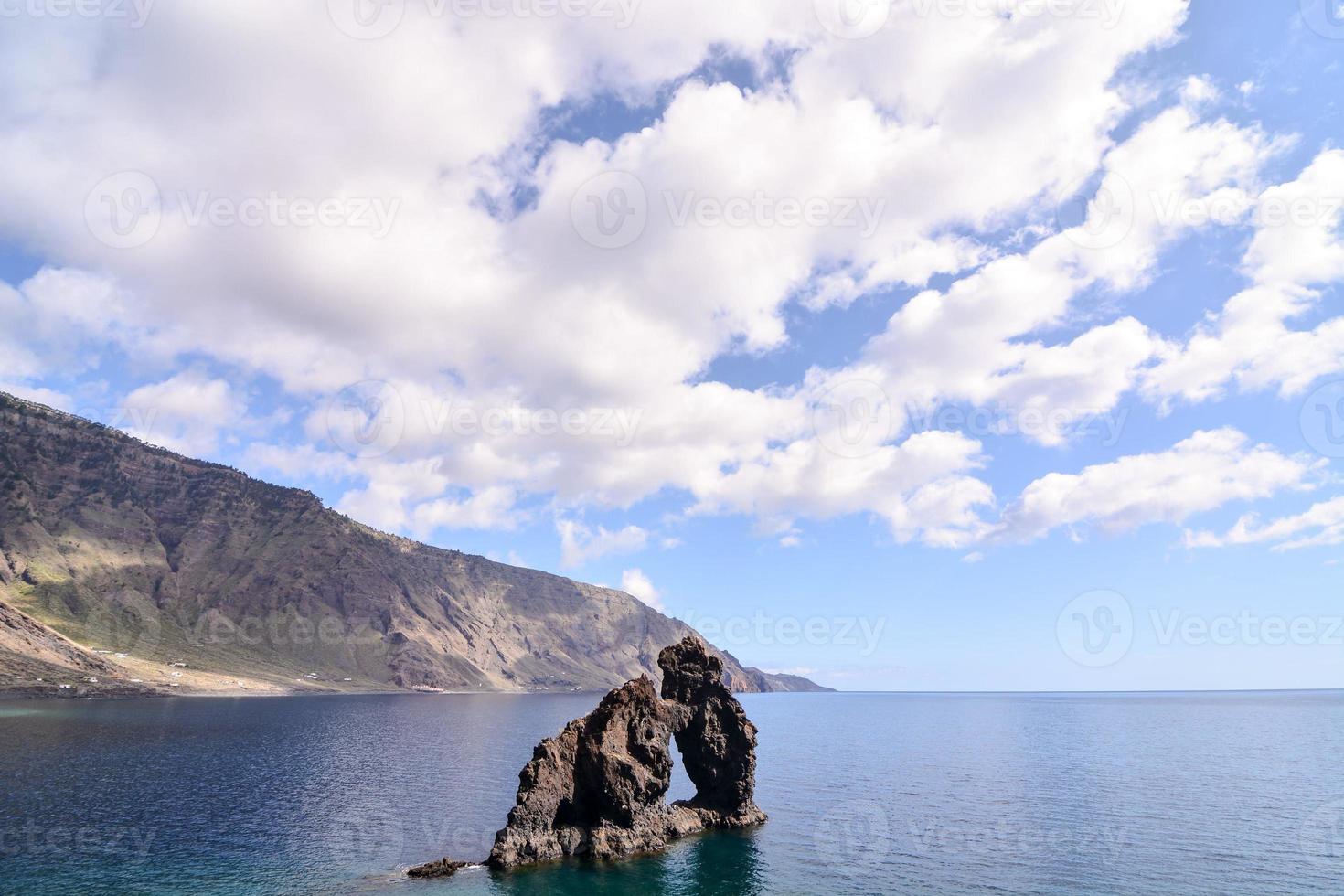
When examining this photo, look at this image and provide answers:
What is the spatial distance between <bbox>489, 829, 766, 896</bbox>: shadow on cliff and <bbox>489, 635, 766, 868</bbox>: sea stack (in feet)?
6.90

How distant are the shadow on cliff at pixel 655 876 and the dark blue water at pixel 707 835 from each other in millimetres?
263

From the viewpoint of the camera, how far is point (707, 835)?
2712 inches

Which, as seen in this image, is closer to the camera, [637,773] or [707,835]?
[637,773]

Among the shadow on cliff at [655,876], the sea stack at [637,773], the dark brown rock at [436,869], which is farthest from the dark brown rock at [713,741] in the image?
the dark brown rock at [436,869]

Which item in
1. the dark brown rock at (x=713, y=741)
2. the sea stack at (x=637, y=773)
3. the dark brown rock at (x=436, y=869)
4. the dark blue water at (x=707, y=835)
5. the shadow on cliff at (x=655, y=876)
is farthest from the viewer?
the dark brown rock at (x=713, y=741)

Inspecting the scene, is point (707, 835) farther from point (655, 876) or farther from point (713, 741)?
point (655, 876)

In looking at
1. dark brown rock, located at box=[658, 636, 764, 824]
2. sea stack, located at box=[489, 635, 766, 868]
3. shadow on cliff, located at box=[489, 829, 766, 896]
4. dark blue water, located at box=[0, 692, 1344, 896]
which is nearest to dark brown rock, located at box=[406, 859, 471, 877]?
dark blue water, located at box=[0, 692, 1344, 896]

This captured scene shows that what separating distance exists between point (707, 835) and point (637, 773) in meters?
11.3

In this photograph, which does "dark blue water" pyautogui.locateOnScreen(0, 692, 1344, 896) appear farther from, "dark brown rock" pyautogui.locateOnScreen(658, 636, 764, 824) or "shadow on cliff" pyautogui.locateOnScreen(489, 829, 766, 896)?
"dark brown rock" pyautogui.locateOnScreen(658, 636, 764, 824)

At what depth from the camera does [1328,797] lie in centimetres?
8419

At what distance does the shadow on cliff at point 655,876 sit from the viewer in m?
52.6

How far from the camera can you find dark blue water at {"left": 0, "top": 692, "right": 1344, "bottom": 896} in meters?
54.4

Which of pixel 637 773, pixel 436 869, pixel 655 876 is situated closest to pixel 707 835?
pixel 637 773

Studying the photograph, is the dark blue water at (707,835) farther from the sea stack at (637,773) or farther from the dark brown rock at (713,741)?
the dark brown rock at (713,741)
